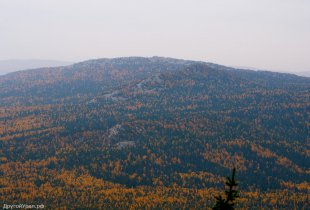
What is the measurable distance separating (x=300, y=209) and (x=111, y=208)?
99336mm

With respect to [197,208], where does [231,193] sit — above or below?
above

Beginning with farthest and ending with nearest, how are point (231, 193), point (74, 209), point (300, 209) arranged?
1. point (300, 209)
2. point (74, 209)
3. point (231, 193)

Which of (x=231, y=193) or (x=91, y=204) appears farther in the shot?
(x=91, y=204)

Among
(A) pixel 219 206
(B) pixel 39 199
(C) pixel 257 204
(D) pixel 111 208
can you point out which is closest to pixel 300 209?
(C) pixel 257 204

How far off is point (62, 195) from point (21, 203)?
21.8 meters

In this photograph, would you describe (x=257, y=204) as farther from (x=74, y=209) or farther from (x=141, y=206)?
(x=74, y=209)

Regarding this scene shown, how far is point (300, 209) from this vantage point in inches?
7672

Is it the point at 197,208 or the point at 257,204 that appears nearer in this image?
the point at 197,208

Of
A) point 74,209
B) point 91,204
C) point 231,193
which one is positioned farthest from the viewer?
point 91,204

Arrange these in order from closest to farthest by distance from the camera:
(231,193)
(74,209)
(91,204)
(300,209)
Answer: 1. (231,193)
2. (74,209)
3. (91,204)
4. (300,209)

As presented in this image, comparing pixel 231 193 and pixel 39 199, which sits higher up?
pixel 231 193

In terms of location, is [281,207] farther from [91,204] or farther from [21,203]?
[21,203]

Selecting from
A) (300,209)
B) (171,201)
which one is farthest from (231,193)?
(300,209)

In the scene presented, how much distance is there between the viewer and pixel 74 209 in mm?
169750
